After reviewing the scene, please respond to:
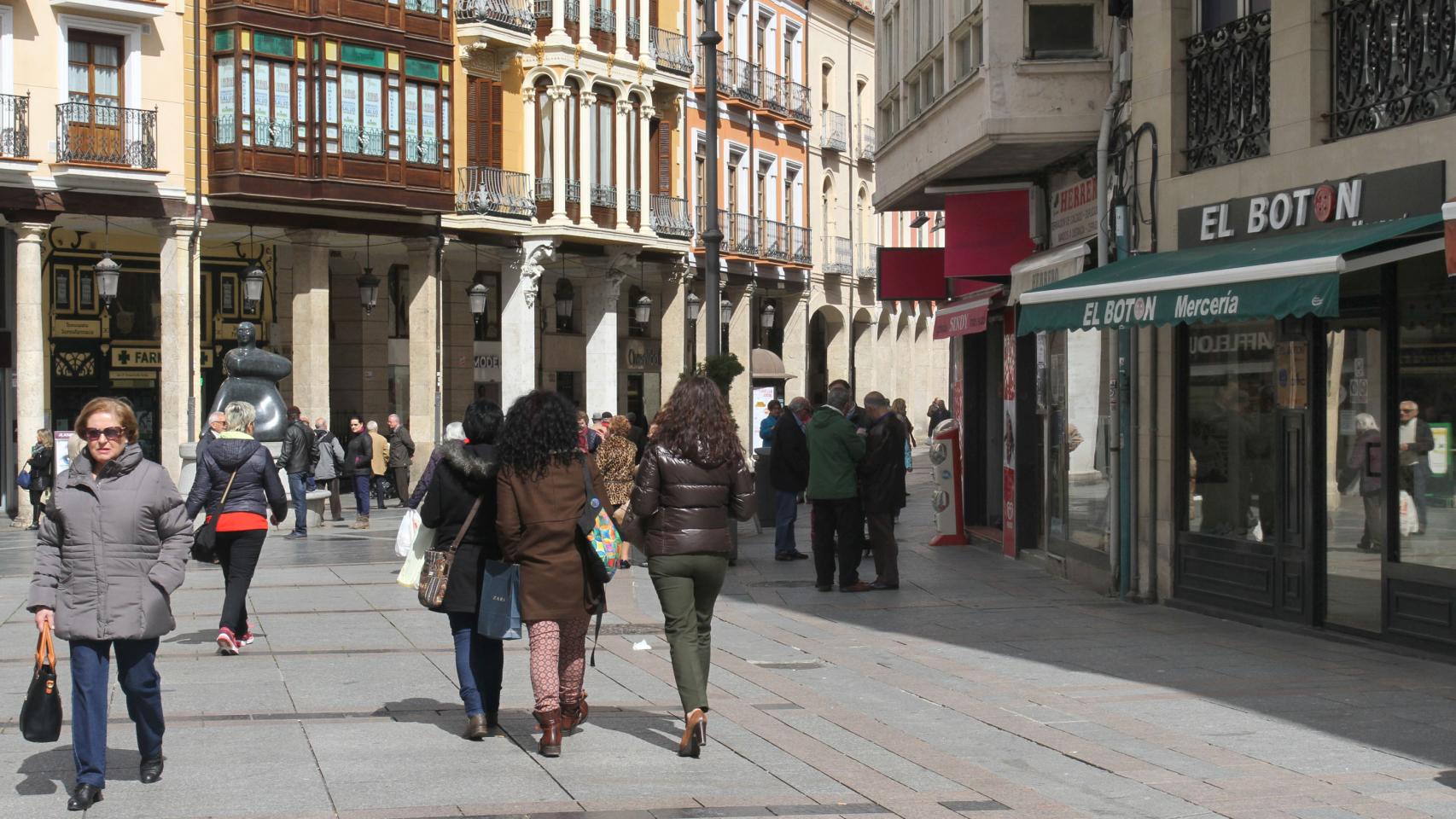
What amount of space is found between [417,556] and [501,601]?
109 cm

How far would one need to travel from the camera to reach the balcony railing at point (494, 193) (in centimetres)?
3625

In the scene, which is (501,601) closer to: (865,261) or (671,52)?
(671,52)

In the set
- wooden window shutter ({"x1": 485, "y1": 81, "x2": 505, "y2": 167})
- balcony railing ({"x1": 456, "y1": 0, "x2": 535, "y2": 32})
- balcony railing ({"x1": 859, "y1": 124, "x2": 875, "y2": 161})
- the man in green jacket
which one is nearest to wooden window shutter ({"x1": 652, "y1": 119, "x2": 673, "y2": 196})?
balcony railing ({"x1": 456, "y1": 0, "x2": 535, "y2": 32})

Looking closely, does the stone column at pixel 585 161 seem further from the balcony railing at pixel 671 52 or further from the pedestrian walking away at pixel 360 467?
the pedestrian walking away at pixel 360 467

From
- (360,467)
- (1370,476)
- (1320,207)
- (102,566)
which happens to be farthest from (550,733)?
(360,467)

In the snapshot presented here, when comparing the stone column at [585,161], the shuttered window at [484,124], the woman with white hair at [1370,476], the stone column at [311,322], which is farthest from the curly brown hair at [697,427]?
the stone column at [585,161]

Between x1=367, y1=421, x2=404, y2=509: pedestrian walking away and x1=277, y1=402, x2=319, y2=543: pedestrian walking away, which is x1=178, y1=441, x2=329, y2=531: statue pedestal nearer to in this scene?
x1=277, y1=402, x2=319, y2=543: pedestrian walking away

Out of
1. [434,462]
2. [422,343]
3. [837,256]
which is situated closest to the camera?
[434,462]

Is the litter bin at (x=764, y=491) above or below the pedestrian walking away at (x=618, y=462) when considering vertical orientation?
below

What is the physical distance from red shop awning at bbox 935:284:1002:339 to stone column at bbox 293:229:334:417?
1570cm

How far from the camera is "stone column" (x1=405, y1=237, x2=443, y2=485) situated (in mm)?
35344

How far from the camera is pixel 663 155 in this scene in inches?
1663

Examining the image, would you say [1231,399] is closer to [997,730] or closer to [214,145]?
[997,730]

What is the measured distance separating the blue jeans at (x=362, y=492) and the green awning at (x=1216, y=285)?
45.5ft
